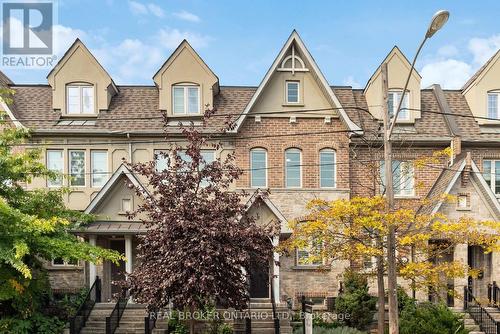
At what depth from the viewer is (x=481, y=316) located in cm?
1908

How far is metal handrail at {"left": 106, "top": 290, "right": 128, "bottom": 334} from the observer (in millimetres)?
16969

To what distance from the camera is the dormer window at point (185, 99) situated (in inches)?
857

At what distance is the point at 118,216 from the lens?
1967 cm

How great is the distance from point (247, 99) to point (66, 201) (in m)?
8.74

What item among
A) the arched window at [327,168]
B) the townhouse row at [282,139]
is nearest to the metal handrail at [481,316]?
the townhouse row at [282,139]

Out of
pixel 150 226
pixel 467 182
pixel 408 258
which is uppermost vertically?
pixel 467 182

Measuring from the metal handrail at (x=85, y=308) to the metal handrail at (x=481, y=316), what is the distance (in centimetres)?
1372

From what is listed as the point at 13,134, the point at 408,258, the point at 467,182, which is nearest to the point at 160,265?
the point at 13,134

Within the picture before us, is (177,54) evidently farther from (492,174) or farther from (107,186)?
(492,174)

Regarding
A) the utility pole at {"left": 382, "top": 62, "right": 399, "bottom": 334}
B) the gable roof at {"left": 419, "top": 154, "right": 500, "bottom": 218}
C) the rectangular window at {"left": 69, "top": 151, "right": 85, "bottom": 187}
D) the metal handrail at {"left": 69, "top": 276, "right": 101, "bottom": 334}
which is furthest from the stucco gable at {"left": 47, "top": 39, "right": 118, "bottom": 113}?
the gable roof at {"left": 419, "top": 154, "right": 500, "bottom": 218}

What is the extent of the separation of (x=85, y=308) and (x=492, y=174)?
678 inches

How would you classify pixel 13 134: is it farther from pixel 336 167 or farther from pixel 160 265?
pixel 336 167

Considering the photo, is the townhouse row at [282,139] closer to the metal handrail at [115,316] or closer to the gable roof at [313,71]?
the gable roof at [313,71]

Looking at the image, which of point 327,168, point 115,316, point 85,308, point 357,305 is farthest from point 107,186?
point 357,305
